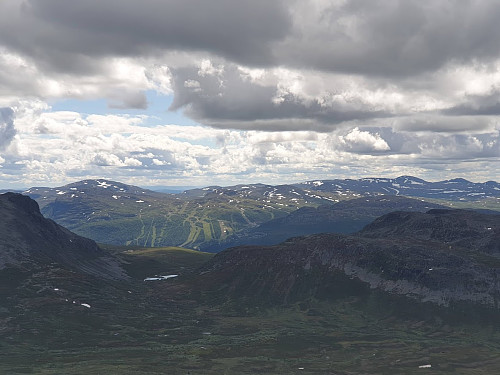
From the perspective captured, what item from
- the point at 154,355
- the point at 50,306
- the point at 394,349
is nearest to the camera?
the point at 154,355

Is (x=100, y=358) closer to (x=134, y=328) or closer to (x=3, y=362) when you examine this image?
(x=3, y=362)

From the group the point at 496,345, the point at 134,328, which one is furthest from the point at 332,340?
the point at 134,328

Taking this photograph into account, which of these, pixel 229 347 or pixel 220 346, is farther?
pixel 220 346

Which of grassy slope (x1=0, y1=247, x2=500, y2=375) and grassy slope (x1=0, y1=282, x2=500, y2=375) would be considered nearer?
grassy slope (x1=0, y1=282, x2=500, y2=375)

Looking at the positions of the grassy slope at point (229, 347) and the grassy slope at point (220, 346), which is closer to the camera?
the grassy slope at point (229, 347)

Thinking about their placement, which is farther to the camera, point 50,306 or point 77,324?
point 50,306

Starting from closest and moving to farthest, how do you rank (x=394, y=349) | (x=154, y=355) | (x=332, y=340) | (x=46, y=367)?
(x=46, y=367)
(x=154, y=355)
(x=394, y=349)
(x=332, y=340)

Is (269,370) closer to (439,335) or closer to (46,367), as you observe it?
(46,367)

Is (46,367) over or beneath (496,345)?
over

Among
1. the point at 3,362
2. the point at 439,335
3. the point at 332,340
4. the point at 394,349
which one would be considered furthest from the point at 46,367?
the point at 439,335
